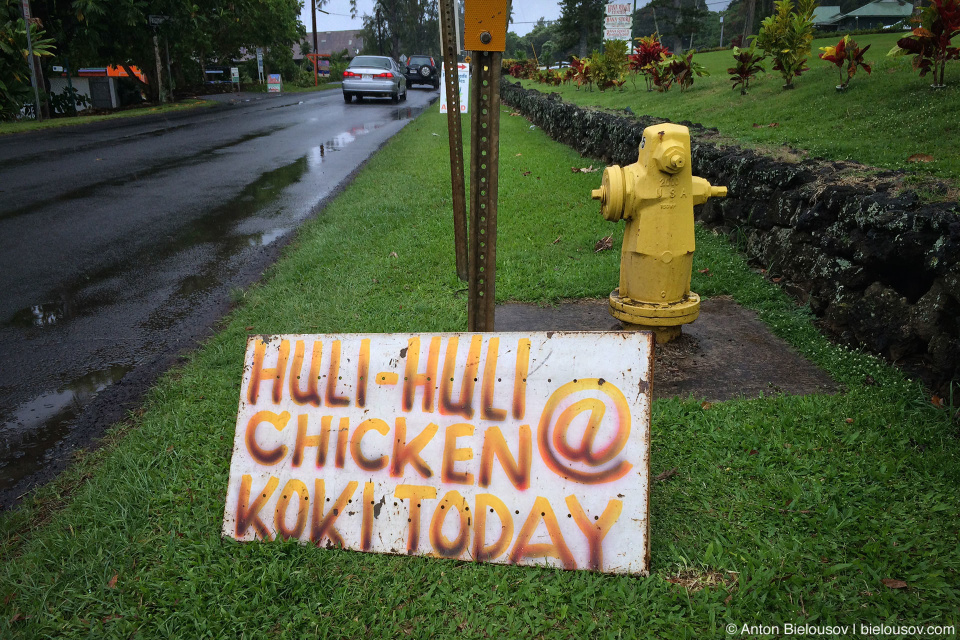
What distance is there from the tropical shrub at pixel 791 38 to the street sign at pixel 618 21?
7.91m

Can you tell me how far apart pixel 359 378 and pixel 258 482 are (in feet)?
1.76

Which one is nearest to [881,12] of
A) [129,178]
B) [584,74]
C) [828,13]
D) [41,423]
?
[828,13]

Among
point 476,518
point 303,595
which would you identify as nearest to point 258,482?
point 303,595

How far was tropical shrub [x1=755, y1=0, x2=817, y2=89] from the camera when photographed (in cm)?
794

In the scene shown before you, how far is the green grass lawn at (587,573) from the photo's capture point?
2.04 m

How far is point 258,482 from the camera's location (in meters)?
2.41

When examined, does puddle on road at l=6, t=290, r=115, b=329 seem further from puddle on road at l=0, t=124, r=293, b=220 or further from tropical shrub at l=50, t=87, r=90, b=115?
tropical shrub at l=50, t=87, r=90, b=115

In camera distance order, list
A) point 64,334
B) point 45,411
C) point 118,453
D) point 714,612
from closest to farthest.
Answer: point 714,612 → point 118,453 → point 45,411 → point 64,334

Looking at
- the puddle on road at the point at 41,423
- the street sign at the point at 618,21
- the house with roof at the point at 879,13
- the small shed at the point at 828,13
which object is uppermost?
the small shed at the point at 828,13

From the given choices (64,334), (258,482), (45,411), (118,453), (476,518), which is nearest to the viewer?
(476,518)

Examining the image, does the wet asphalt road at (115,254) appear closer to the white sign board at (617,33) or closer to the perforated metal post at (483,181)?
the perforated metal post at (483,181)

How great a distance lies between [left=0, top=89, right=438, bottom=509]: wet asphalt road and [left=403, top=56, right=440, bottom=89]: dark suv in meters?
23.4

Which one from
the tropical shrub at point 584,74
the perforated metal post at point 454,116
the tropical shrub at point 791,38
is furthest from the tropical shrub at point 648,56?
the perforated metal post at point 454,116

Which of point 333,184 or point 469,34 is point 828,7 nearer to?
point 333,184
